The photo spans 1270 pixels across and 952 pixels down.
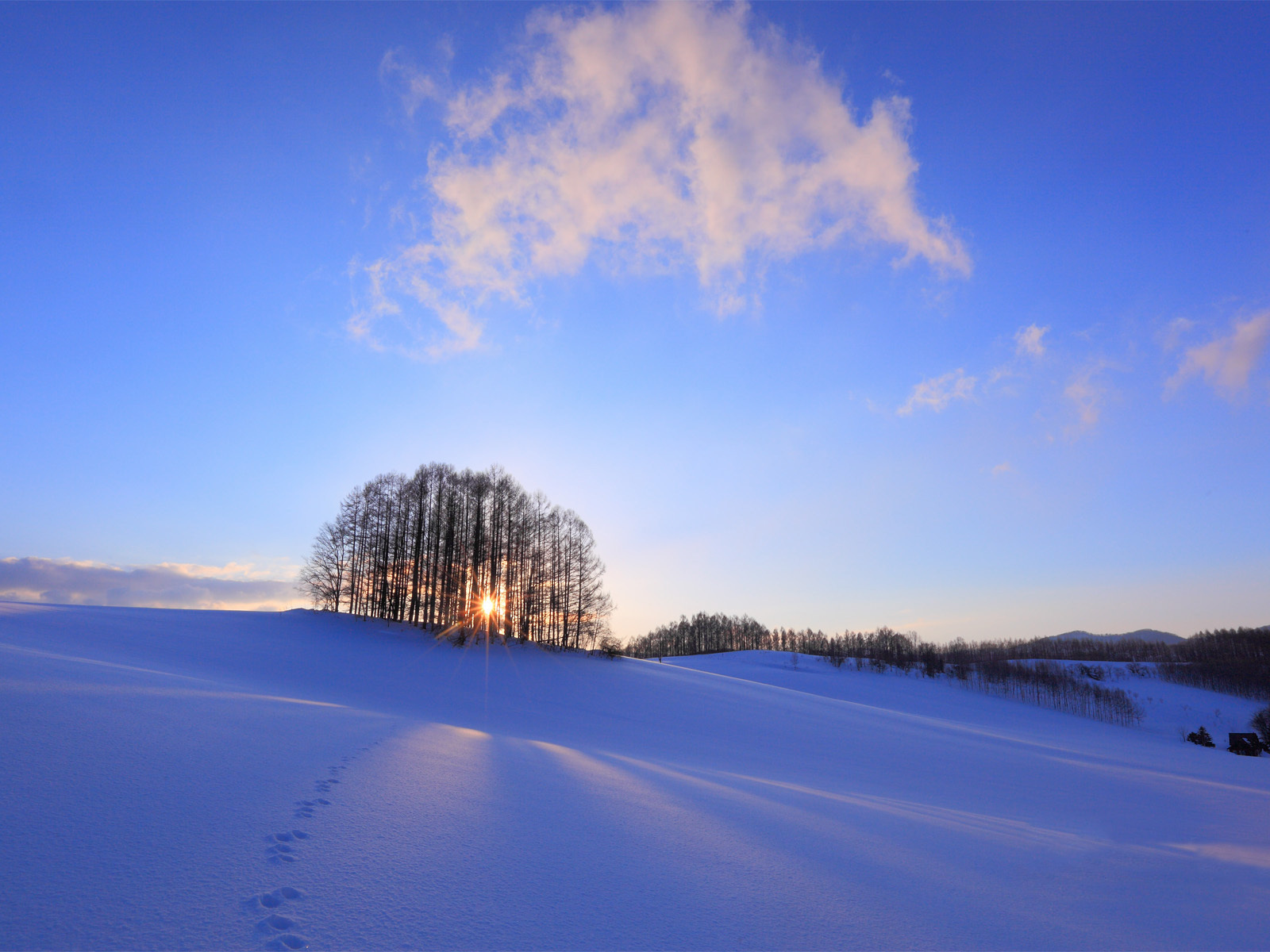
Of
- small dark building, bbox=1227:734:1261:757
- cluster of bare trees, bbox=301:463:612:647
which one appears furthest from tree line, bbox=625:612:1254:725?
cluster of bare trees, bbox=301:463:612:647

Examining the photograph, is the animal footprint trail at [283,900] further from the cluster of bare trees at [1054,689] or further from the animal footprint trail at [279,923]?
the cluster of bare trees at [1054,689]

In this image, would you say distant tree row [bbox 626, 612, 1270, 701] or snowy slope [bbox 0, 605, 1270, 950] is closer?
snowy slope [bbox 0, 605, 1270, 950]

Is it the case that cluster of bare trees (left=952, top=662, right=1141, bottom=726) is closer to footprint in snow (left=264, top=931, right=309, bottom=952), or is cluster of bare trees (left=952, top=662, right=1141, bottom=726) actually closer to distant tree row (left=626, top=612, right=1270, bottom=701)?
distant tree row (left=626, top=612, right=1270, bottom=701)

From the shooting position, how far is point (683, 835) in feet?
16.4

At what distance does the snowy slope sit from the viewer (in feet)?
10.0

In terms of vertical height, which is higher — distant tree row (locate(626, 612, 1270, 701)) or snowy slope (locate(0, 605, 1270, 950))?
snowy slope (locate(0, 605, 1270, 950))

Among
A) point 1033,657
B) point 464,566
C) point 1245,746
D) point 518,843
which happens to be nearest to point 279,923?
point 518,843

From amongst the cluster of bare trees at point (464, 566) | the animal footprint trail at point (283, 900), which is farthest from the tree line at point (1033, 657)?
the animal footprint trail at point (283, 900)

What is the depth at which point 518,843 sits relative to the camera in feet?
14.2

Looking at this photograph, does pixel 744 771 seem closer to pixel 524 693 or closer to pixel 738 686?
pixel 524 693

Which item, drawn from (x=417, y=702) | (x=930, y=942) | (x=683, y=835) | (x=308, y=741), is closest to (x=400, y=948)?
(x=683, y=835)

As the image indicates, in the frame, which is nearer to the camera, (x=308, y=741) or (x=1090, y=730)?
(x=308, y=741)

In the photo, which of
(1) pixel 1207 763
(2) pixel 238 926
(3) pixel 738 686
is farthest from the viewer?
(3) pixel 738 686

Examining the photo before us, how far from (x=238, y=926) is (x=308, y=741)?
4.32 metres
